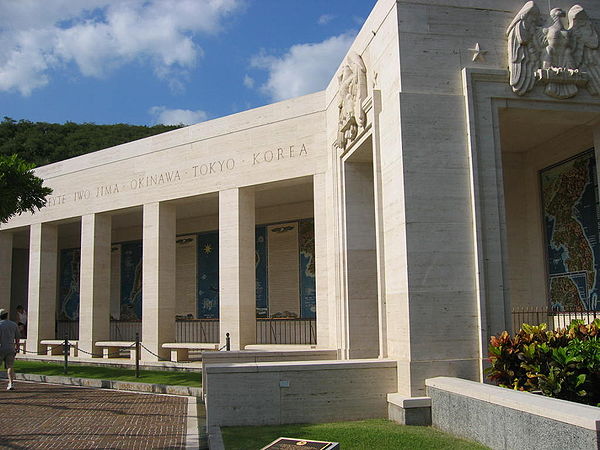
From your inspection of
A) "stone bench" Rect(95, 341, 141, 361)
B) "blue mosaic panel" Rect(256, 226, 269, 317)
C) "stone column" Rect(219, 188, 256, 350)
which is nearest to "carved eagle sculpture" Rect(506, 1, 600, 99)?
"stone column" Rect(219, 188, 256, 350)

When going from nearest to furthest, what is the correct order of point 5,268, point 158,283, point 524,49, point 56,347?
1. point 524,49
2. point 158,283
3. point 56,347
4. point 5,268

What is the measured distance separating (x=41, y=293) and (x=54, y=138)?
36.9 meters

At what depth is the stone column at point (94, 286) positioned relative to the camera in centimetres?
1966

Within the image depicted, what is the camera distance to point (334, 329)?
14.3 metres

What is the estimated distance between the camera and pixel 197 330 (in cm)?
2239

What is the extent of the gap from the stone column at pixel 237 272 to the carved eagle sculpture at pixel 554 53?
8.02m

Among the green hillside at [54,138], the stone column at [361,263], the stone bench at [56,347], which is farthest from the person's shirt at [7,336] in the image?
the green hillside at [54,138]

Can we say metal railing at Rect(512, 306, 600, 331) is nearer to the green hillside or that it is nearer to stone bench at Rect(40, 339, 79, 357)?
stone bench at Rect(40, 339, 79, 357)

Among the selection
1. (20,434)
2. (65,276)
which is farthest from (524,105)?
(65,276)

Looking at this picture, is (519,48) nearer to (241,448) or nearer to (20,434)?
(241,448)

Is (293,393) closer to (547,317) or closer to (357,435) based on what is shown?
(357,435)

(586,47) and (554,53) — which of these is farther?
(586,47)

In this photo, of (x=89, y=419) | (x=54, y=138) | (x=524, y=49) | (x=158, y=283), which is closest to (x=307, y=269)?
(x=158, y=283)

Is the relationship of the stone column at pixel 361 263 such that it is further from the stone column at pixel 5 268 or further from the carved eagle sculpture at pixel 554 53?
the stone column at pixel 5 268
